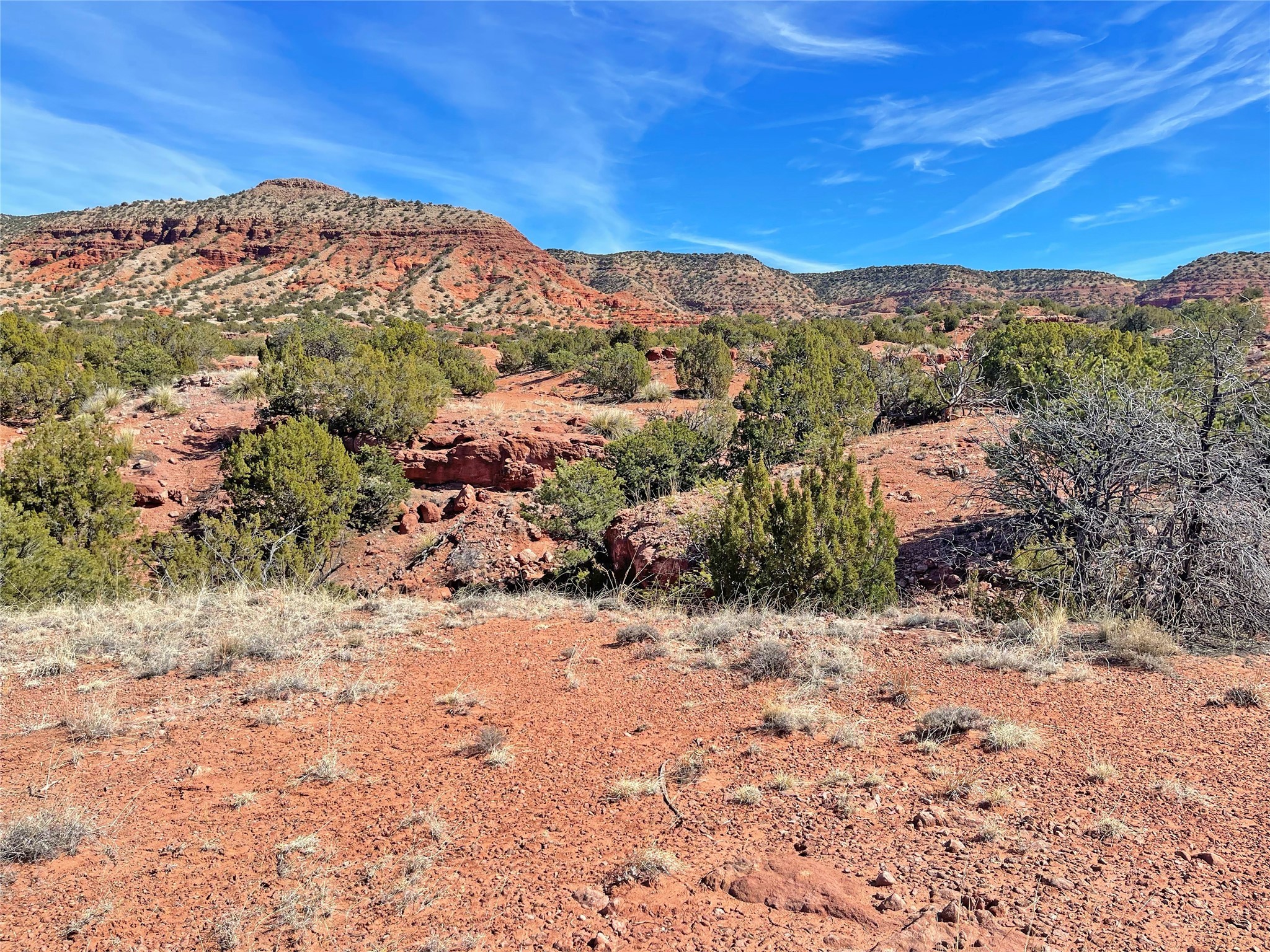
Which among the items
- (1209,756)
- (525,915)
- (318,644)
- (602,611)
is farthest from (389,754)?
(1209,756)

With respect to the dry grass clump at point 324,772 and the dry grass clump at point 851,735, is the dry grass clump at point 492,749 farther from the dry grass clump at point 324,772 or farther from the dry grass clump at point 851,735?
the dry grass clump at point 851,735

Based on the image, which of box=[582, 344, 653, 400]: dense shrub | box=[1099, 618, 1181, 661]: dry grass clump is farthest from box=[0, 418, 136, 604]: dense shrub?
box=[582, 344, 653, 400]: dense shrub

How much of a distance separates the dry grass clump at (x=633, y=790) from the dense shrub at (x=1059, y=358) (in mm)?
6365

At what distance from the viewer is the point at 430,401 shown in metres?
18.3

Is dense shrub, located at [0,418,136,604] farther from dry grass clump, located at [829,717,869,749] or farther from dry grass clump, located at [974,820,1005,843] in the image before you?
dry grass clump, located at [974,820,1005,843]

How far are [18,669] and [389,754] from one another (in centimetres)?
376

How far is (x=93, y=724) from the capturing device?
4449 mm

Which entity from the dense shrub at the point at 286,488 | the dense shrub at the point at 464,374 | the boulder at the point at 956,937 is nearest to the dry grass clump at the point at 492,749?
the boulder at the point at 956,937

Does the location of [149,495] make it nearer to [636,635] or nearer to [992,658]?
[636,635]

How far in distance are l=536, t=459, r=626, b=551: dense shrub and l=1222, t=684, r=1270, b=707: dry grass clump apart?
8.46 m

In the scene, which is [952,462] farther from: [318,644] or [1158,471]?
[318,644]

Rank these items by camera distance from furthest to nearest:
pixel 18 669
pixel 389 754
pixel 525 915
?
1. pixel 18 669
2. pixel 389 754
3. pixel 525 915

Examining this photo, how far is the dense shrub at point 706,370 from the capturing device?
2456 cm

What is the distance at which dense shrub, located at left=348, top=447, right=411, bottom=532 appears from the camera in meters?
14.3
